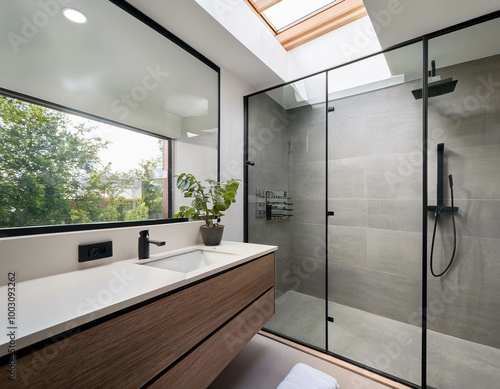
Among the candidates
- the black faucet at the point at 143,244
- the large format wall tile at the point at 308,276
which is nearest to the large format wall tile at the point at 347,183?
the large format wall tile at the point at 308,276

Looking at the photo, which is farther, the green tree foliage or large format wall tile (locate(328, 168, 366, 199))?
large format wall tile (locate(328, 168, 366, 199))

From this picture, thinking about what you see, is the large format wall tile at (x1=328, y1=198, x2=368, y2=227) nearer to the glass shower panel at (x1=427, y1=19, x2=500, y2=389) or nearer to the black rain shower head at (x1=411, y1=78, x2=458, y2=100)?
the glass shower panel at (x1=427, y1=19, x2=500, y2=389)

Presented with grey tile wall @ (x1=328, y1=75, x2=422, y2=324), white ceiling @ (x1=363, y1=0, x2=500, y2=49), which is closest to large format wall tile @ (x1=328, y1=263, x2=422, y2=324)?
grey tile wall @ (x1=328, y1=75, x2=422, y2=324)

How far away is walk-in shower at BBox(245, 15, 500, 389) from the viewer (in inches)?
60.8

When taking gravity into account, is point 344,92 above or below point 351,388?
above

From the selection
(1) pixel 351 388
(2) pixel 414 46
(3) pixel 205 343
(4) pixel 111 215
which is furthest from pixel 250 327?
(2) pixel 414 46

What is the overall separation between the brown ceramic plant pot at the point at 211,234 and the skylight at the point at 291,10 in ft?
5.86

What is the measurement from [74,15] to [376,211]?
2421 millimetres

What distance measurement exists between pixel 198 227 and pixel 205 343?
84 centimetres

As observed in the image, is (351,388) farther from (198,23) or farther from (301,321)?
(198,23)

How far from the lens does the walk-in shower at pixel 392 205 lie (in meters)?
1.54

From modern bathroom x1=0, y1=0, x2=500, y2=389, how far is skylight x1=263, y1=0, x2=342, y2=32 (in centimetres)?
2

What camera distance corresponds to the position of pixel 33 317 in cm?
60

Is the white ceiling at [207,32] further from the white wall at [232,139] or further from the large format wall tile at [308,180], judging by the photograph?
the large format wall tile at [308,180]
